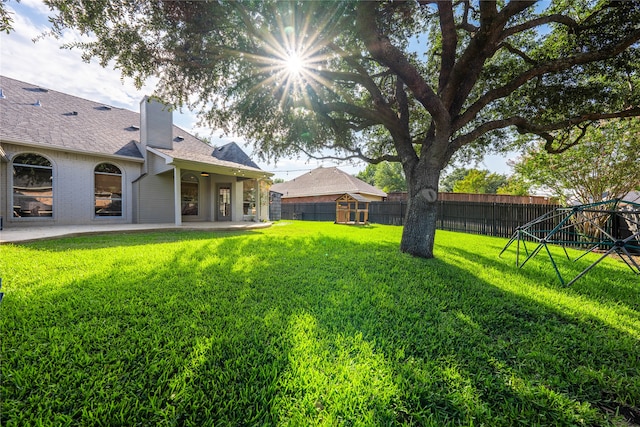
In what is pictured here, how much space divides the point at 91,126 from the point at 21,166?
3.15 metres

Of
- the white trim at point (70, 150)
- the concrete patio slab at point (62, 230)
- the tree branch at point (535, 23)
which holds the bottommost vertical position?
the concrete patio slab at point (62, 230)

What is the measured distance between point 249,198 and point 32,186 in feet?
26.2

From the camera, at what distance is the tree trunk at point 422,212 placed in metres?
5.26

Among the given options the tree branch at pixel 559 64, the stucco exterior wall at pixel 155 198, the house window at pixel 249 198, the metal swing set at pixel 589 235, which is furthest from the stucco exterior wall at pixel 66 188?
the metal swing set at pixel 589 235

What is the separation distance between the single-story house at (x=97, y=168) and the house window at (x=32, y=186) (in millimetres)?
22

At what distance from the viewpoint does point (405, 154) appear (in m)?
5.79

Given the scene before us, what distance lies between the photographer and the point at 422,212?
5.34 meters

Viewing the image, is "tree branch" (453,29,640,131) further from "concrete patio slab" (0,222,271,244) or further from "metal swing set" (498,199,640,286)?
"concrete patio slab" (0,222,271,244)

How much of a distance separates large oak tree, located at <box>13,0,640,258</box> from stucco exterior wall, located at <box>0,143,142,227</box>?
5758 mm

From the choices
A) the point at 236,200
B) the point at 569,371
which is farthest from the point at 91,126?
the point at 569,371

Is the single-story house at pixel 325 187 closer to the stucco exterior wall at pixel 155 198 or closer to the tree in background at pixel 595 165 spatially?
the stucco exterior wall at pixel 155 198

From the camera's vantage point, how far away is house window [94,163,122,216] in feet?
30.8

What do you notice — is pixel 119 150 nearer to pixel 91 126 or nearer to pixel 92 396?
pixel 91 126

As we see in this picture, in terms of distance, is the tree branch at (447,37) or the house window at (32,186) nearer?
the tree branch at (447,37)
